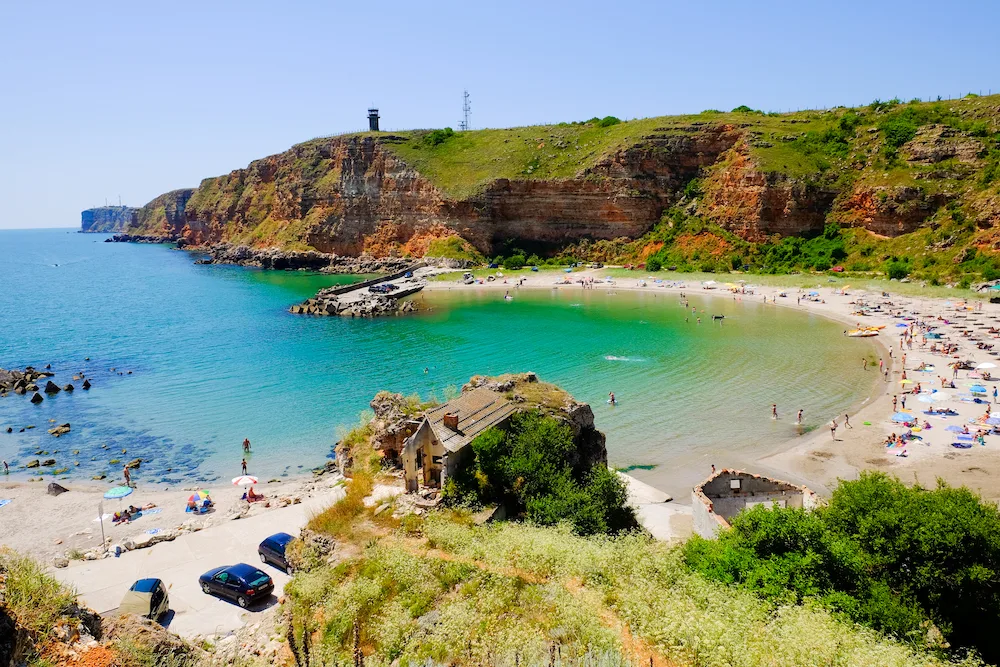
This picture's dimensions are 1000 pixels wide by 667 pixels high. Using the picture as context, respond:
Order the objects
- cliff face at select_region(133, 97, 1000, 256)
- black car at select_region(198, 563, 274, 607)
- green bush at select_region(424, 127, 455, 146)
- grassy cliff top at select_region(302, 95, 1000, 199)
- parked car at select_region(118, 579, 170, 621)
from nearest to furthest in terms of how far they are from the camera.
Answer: parked car at select_region(118, 579, 170, 621) → black car at select_region(198, 563, 274, 607) → cliff face at select_region(133, 97, 1000, 256) → grassy cliff top at select_region(302, 95, 1000, 199) → green bush at select_region(424, 127, 455, 146)

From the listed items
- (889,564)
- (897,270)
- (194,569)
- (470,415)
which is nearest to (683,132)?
(897,270)

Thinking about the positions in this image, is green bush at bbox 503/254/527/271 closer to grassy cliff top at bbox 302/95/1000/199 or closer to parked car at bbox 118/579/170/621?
Answer: grassy cliff top at bbox 302/95/1000/199

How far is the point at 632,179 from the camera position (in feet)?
322

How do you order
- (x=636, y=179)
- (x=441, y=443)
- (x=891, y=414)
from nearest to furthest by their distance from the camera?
(x=441, y=443) < (x=891, y=414) < (x=636, y=179)

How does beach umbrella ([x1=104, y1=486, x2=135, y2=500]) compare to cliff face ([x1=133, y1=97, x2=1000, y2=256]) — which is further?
cliff face ([x1=133, y1=97, x2=1000, y2=256])

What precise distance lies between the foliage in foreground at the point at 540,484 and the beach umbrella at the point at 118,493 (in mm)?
18579

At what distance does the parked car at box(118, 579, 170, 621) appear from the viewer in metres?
14.9

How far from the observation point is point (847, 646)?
9875 millimetres

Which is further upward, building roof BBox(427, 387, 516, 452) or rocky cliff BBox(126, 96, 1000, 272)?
rocky cliff BBox(126, 96, 1000, 272)

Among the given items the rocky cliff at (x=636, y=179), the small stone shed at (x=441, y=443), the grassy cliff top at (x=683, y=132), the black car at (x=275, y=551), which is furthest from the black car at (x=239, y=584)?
the grassy cliff top at (x=683, y=132)

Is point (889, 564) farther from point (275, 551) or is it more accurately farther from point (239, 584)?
point (275, 551)

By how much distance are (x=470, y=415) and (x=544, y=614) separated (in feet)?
29.0

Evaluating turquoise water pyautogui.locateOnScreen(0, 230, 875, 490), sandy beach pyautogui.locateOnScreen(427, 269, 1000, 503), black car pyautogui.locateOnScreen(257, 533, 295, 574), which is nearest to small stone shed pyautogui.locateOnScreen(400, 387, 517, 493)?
black car pyautogui.locateOnScreen(257, 533, 295, 574)

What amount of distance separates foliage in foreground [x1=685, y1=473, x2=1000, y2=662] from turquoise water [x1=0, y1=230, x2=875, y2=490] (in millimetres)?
13363
